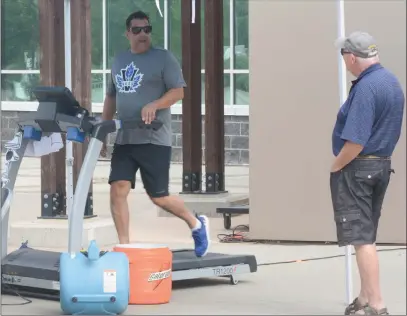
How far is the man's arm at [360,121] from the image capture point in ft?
20.1

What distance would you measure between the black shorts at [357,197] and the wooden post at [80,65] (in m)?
4.24

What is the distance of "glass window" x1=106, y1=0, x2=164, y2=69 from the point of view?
2069cm

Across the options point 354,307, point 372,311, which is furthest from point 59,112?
point 372,311

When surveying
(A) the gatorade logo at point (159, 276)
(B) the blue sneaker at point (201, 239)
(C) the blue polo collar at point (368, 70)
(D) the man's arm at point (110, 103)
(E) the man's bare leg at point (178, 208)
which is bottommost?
(A) the gatorade logo at point (159, 276)

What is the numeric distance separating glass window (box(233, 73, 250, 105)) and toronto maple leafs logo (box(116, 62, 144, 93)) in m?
13.1

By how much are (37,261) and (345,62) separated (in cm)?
272

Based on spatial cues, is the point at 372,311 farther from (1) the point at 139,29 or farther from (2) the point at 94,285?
(1) the point at 139,29

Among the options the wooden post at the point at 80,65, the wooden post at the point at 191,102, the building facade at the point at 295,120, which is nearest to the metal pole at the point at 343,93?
the building facade at the point at 295,120

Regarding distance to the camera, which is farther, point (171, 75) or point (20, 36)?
point (20, 36)

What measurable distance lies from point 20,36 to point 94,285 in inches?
631

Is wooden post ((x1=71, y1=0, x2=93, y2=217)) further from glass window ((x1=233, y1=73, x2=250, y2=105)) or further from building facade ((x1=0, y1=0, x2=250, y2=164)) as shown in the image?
glass window ((x1=233, y1=73, x2=250, y2=105))

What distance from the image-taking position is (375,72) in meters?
6.23

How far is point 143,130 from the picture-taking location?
7.68m

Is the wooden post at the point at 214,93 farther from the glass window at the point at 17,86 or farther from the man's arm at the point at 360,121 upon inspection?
the glass window at the point at 17,86
